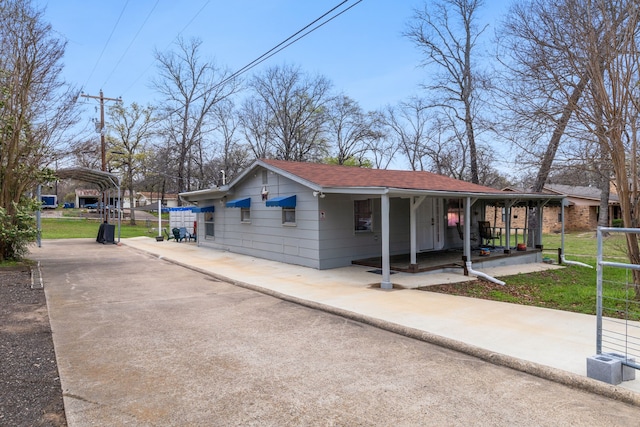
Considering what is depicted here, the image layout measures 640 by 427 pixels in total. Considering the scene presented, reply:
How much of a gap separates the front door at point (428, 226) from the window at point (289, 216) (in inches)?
161

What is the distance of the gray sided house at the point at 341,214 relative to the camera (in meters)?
10.5

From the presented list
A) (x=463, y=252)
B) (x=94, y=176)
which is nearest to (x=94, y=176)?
(x=94, y=176)

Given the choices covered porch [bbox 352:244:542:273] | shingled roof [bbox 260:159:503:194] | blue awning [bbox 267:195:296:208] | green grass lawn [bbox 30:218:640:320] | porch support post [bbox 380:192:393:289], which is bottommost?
green grass lawn [bbox 30:218:640:320]

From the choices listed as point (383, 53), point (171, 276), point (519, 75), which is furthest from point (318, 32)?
point (383, 53)

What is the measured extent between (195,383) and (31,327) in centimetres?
345

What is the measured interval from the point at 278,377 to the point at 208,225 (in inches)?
578

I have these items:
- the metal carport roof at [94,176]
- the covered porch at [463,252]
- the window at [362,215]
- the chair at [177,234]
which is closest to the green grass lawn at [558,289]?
the covered porch at [463,252]

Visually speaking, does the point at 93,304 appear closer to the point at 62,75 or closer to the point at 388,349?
the point at 388,349

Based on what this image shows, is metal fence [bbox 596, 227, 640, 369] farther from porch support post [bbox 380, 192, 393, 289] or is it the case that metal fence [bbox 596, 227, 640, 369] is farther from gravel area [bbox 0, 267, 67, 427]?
gravel area [bbox 0, 267, 67, 427]

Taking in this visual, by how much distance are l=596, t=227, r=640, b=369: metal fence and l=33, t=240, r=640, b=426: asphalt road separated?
2.18ft

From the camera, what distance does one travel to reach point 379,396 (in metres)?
3.45

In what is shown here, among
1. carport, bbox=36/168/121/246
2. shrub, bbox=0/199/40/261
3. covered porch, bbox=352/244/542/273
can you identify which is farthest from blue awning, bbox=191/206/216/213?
covered porch, bbox=352/244/542/273

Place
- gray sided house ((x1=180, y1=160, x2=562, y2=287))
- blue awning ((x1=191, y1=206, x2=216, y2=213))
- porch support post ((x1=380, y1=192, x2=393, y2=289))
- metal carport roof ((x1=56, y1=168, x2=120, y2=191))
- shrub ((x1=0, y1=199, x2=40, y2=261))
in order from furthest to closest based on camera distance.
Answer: blue awning ((x1=191, y1=206, x2=216, y2=213)) < metal carport roof ((x1=56, y1=168, x2=120, y2=191)) < shrub ((x1=0, y1=199, x2=40, y2=261)) < gray sided house ((x1=180, y1=160, x2=562, y2=287)) < porch support post ((x1=380, y1=192, x2=393, y2=289))

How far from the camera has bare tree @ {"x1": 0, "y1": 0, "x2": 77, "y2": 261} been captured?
10914 millimetres
